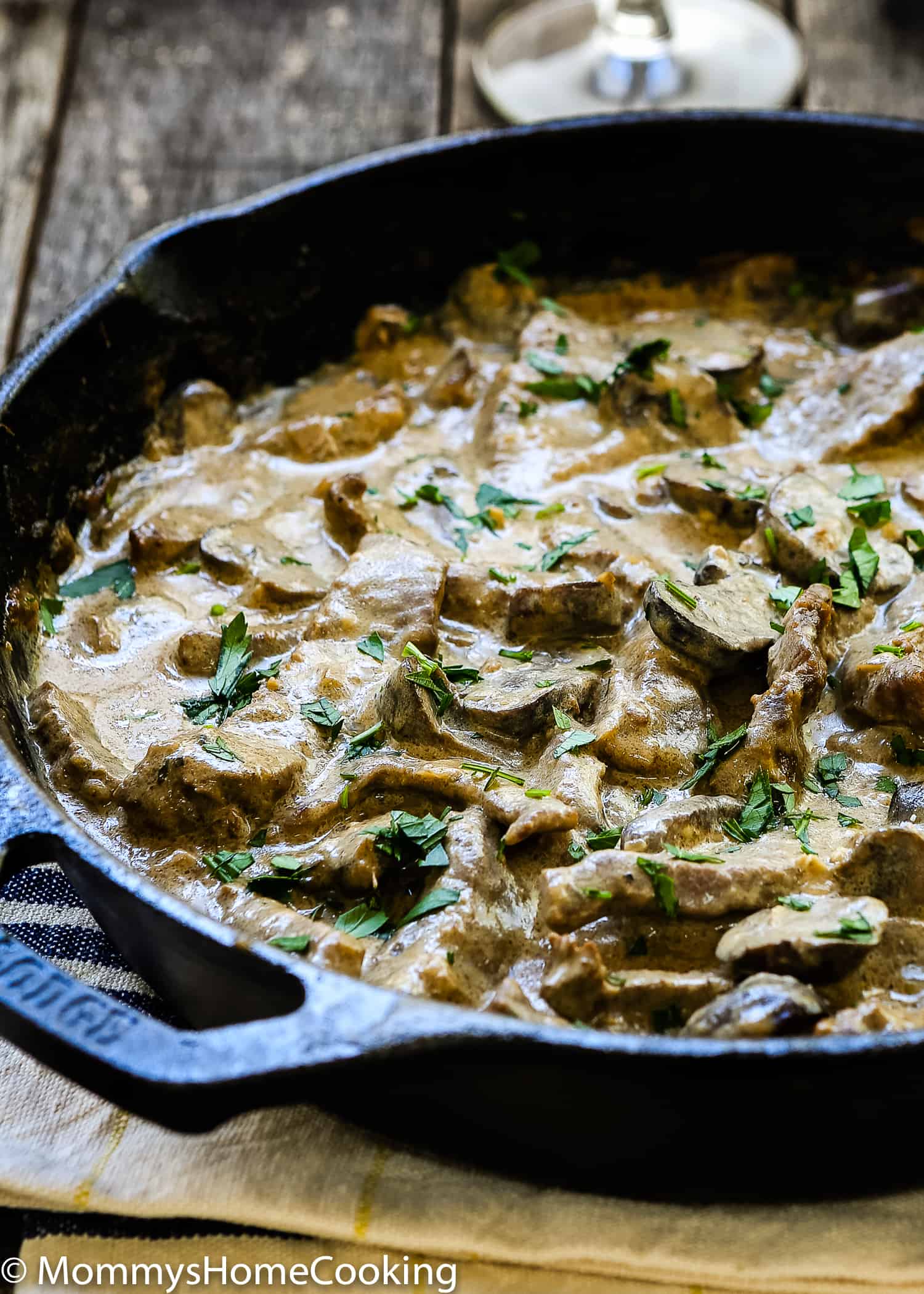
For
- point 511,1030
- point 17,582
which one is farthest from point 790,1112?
point 17,582

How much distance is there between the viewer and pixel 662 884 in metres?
2.61

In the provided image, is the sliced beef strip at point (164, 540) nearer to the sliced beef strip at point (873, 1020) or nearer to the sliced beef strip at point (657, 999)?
the sliced beef strip at point (657, 999)

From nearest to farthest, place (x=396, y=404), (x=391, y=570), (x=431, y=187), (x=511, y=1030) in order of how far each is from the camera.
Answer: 1. (x=511, y=1030)
2. (x=391, y=570)
3. (x=396, y=404)
4. (x=431, y=187)

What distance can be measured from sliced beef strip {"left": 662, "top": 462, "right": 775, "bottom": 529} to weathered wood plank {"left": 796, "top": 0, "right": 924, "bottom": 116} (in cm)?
254

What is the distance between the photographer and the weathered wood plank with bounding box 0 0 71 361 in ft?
16.9

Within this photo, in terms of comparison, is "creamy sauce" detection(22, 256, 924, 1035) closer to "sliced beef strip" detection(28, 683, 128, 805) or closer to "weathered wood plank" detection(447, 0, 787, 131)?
"sliced beef strip" detection(28, 683, 128, 805)

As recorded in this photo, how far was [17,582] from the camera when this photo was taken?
3.48 metres

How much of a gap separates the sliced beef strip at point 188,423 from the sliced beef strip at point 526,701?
1292mm

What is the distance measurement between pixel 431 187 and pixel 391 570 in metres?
1.48

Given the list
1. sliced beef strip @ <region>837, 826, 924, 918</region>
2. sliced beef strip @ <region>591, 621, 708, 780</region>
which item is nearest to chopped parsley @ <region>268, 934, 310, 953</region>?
sliced beef strip @ <region>591, 621, 708, 780</region>

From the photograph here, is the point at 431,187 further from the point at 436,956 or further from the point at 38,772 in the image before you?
the point at 436,956

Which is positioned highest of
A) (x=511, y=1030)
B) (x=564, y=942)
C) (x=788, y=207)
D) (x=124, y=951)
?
(x=788, y=207)

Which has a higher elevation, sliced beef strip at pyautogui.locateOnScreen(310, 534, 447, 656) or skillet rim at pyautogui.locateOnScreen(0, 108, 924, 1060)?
skillet rim at pyautogui.locateOnScreen(0, 108, 924, 1060)

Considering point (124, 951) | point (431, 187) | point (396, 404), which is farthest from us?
point (431, 187)
